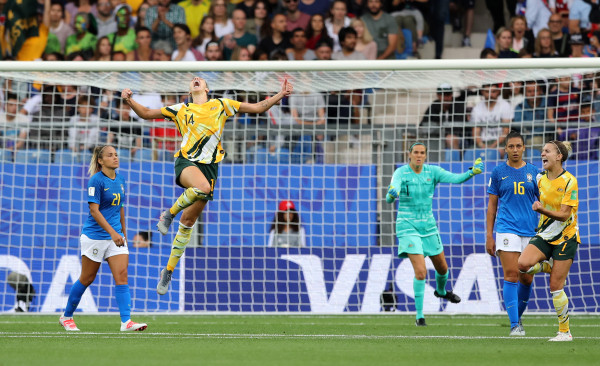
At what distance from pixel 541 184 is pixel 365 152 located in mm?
5557

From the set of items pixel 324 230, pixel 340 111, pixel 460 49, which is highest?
pixel 460 49

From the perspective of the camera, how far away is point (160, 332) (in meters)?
11.0

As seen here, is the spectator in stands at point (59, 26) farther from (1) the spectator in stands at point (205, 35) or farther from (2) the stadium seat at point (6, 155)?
(2) the stadium seat at point (6, 155)

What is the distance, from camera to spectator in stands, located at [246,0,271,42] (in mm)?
18641

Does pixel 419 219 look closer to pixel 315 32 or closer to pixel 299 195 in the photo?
pixel 299 195

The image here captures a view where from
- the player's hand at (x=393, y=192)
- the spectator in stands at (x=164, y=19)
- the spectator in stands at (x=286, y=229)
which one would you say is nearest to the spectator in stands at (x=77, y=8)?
the spectator in stands at (x=164, y=19)

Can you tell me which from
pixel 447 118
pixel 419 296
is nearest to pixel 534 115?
pixel 447 118

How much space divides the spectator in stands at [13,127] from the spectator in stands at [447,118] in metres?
6.40

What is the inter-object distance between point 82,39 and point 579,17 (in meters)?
9.75

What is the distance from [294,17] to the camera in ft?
62.1

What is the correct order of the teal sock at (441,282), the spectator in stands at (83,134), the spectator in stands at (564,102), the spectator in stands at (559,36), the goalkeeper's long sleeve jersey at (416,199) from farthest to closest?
1. the spectator in stands at (559,36)
2. the spectator in stands at (83,134)
3. the spectator in stands at (564,102)
4. the teal sock at (441,282)
5. the goalkeeper's long sleeve jersey at (416,199)

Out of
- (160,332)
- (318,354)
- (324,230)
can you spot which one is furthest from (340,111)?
(318,354)

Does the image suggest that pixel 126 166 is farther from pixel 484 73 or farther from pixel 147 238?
pixel 484 73

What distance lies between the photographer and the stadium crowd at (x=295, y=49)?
15.2 m
